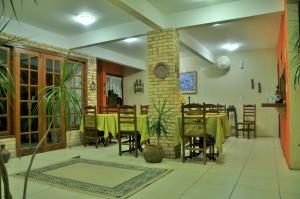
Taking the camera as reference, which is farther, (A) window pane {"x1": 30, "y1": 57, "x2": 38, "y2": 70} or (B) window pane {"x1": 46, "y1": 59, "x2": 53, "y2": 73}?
(B) window pane {"x1": 46, "y1": 59, "x2": 53, "y2": 73}

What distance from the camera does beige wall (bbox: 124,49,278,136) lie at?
7.32 meters

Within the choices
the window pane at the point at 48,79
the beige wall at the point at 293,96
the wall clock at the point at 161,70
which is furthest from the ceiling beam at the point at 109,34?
the beige wall at the point at 293,96

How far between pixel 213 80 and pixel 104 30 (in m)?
4.25

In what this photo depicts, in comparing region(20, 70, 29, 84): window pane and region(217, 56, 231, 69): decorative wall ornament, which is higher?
region(217, 56, 231, 69): decorative wall ornament

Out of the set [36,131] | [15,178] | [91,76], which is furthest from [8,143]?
[91,76]

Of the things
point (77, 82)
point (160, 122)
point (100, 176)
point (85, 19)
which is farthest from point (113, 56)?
point (100, 176)

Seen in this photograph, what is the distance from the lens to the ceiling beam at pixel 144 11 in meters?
3.53

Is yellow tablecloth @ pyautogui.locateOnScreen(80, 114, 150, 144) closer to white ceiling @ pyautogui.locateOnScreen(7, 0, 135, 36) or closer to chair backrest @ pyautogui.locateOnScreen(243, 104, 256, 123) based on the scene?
white ceiling @ pyautogui.locateOnScreen(7, 0, 135, 36)

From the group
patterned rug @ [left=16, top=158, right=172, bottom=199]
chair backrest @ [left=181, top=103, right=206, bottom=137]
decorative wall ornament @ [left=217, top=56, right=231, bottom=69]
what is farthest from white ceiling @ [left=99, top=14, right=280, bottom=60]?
patterned rug @ [left=16, top=158, right=172, bottom=199]

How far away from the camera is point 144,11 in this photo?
3902 millimetres

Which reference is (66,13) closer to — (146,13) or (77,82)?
(146,13)

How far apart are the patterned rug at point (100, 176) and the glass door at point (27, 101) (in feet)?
4.34

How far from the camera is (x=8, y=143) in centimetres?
461

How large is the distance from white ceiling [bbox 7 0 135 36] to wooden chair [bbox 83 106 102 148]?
1873 mm
